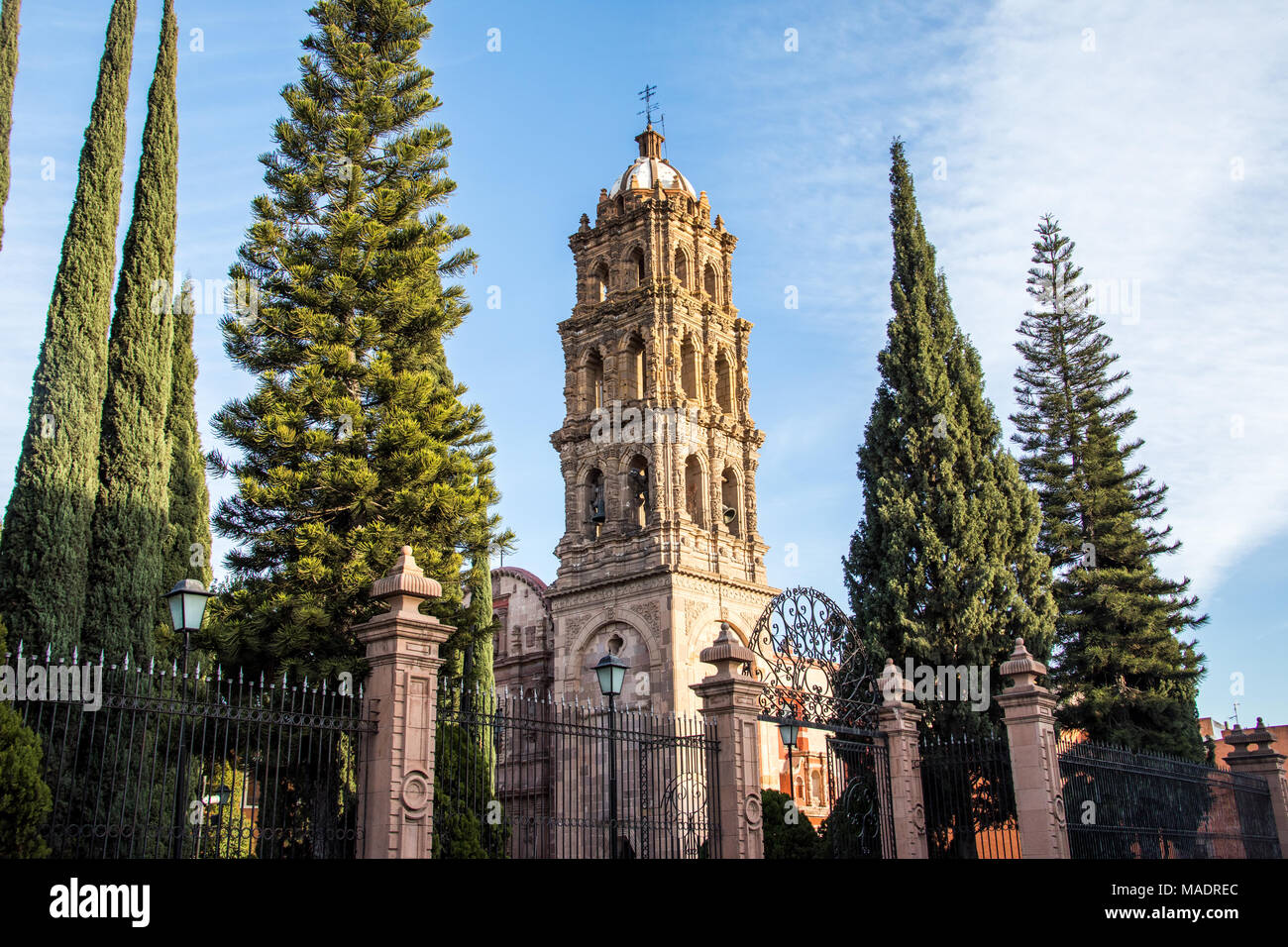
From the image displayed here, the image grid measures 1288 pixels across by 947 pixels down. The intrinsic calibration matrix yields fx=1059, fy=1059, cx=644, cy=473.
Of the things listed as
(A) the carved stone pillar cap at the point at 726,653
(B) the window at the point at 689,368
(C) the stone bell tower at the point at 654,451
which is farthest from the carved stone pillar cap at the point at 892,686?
(B) the window at the point at 689,368

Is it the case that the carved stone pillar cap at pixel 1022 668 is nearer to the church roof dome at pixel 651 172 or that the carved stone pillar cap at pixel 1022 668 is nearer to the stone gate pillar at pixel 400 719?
the stone gate pillar at pixel 400 719

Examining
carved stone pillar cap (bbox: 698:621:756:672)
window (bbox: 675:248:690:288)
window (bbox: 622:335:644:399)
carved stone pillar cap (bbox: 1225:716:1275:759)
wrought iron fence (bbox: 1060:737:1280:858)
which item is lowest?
wrought iron fence (bbox: 1060:737:1280:858)

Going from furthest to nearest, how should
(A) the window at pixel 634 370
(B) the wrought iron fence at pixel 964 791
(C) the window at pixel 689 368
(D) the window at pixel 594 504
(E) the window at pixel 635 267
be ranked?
(E) the window at pixel 635 267 < (C) the window at pixel 689 368 < (A) the window at pixel 634 370 < (D) the window at pixel 594 504 < (B) the wrought iron fence at pixel 964 791

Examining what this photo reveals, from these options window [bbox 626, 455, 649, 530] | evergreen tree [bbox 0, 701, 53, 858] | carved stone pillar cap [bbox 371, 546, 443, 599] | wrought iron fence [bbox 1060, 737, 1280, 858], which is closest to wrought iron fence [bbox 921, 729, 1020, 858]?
wrought iron fence [bbox 1060, 737, 1280, 858]

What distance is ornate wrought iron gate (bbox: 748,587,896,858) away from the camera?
15758 mm

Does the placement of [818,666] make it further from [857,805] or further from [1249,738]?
[1249,738]

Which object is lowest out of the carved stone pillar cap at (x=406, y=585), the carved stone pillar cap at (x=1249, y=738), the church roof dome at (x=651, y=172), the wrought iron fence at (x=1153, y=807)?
the wrought iron fence at (x=1153, y=807)

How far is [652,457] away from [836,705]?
16.6 meters

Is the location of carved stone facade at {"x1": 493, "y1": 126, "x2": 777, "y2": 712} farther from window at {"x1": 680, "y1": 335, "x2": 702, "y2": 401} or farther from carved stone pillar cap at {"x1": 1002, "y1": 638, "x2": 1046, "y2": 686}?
carved stone pillar cap at {"x1": 1002, "y1": 638, "x2": 1046, "y2": 686}

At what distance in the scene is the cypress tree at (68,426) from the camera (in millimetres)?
13727

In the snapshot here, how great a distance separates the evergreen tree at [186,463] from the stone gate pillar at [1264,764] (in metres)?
21.9

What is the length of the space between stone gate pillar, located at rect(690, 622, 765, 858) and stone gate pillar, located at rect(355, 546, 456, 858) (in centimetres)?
437

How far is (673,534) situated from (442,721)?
2030 centimetres
